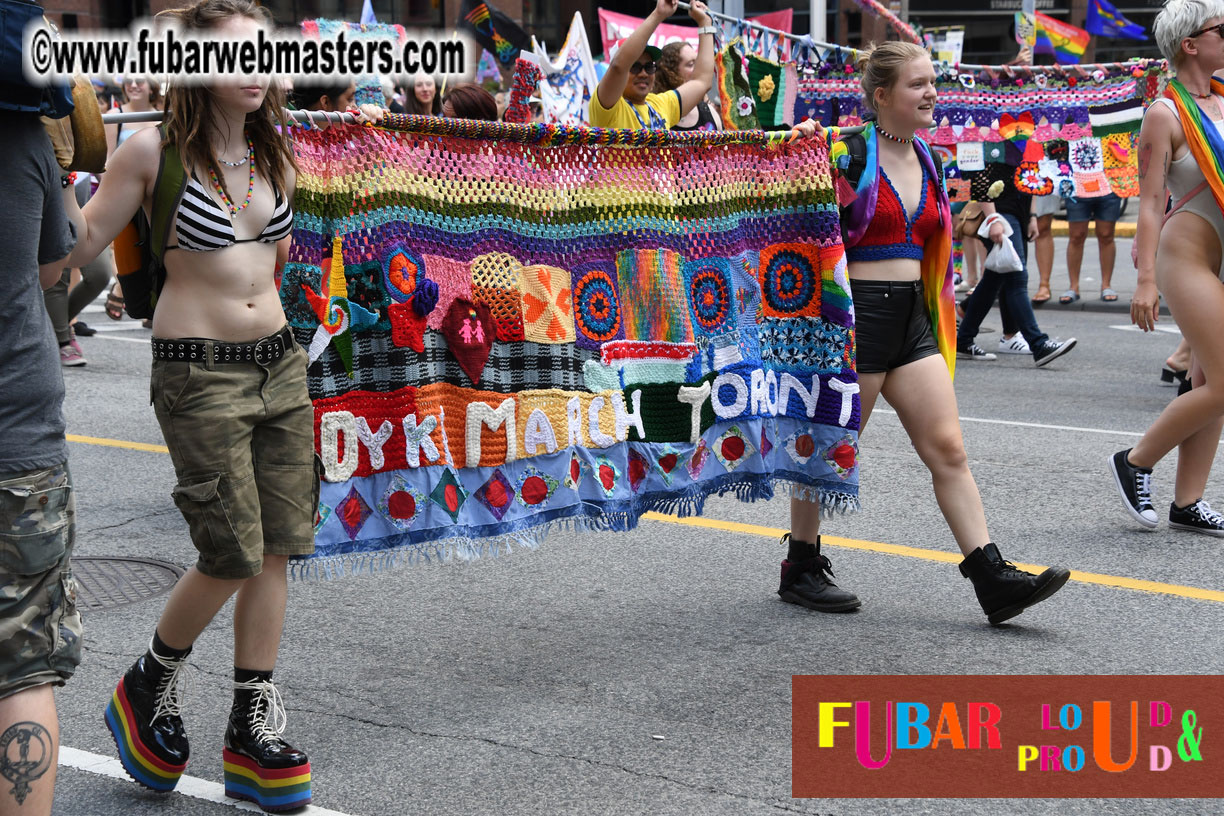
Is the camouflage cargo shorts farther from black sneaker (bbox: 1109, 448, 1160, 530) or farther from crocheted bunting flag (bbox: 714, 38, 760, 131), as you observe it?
crocheted bunting flag (bbox: 714, 38, 760, 131)

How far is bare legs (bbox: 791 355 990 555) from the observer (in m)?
4.70

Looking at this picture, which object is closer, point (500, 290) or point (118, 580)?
point (500, 290)

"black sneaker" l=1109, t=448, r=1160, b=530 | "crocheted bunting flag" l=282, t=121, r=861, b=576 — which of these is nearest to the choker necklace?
"crocheted bunting flag" l=282, t=121, r=861, b=576

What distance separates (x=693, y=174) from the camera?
475cm

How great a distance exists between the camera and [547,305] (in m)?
4.36

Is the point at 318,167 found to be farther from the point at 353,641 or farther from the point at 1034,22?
the point at 1034,22

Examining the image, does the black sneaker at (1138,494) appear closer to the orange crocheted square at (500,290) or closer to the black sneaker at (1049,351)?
the orange crocheted square at (500,290)

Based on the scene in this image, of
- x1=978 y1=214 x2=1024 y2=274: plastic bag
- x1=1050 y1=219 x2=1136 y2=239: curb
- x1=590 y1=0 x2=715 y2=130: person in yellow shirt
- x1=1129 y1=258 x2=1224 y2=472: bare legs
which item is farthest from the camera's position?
x1=1050 y1=219 x2=1136 y2=239: curb

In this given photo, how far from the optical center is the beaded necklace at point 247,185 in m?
3.38

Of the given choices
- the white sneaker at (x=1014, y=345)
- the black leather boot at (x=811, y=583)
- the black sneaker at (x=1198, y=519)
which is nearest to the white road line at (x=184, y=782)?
the black leather boot at (x=811, y=583)

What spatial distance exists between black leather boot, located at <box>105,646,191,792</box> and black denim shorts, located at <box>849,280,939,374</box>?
2.49 m

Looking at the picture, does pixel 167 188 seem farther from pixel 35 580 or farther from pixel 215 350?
pixel 35 580

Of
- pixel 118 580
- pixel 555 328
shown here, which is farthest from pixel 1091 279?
pixel 118 580

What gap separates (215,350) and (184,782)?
117cm
